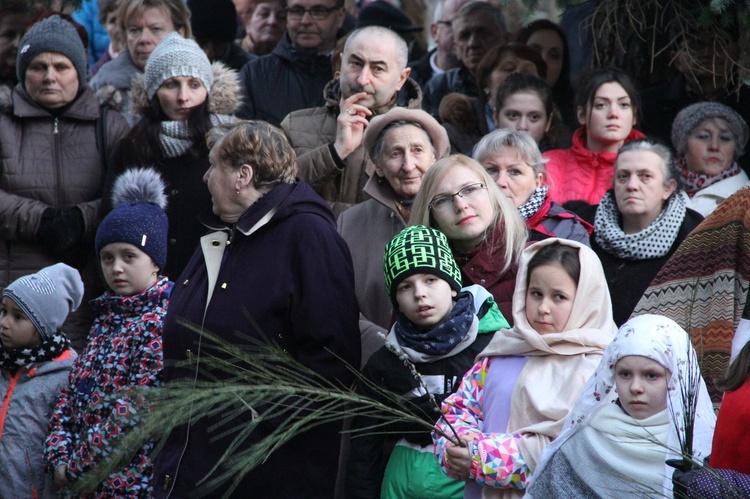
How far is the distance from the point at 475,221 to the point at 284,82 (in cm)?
284

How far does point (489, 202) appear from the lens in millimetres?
5395

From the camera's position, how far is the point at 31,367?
238 inches

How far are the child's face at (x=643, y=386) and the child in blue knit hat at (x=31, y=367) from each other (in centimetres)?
312

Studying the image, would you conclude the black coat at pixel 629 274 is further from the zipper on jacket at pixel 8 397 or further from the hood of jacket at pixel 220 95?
the zipper on jacket at pixel 8 397

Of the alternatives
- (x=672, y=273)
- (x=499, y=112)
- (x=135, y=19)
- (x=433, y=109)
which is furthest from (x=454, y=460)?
(x=135, y=19)

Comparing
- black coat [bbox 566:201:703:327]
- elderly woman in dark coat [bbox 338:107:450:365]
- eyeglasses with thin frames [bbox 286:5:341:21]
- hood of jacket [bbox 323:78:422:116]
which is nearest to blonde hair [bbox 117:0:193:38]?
eyeglasses with thin frames [bbox 286:5:341:21]

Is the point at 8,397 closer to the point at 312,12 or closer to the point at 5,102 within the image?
the point at 5,102

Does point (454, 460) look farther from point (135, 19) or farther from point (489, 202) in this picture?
point (135, 19)

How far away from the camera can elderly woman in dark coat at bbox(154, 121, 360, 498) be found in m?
4.88

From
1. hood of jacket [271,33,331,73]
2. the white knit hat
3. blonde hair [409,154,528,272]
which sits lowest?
blonde hair [409,154,528,272]

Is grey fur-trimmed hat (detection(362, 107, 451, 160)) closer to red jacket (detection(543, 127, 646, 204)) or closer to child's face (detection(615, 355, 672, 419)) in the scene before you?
red jacket (detection(543, 127, 646, 204))

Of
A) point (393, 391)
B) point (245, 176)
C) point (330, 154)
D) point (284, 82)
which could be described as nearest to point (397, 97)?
point (330, 154)

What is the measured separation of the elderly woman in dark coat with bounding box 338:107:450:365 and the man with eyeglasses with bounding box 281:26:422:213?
0.32 m

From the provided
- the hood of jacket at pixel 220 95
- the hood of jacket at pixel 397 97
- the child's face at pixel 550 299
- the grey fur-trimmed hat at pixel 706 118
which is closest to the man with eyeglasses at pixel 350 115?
the hood of jacket at pixel 397 97
